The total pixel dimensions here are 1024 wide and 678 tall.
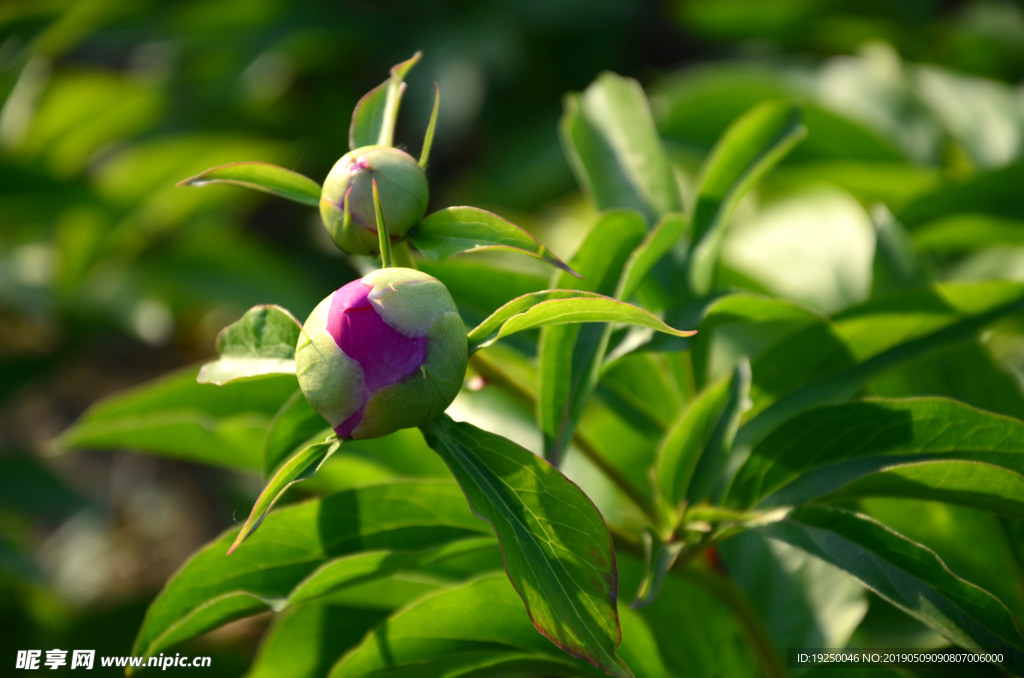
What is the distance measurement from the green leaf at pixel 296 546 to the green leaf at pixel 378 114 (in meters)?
0.22

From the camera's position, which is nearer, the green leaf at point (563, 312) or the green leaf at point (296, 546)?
the green leaf at point (563, 312)

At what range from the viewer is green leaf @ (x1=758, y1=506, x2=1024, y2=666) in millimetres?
472

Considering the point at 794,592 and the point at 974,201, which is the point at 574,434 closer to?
the point at 794,592

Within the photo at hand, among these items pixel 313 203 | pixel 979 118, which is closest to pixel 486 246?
pixel 313 203

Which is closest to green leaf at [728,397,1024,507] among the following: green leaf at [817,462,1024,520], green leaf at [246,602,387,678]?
green leaf at [817,462,1024,520]

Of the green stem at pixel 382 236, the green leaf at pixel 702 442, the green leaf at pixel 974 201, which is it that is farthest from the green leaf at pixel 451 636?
the green leaf at pixel 974 201

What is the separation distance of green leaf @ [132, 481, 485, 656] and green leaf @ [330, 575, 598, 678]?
0.12ft

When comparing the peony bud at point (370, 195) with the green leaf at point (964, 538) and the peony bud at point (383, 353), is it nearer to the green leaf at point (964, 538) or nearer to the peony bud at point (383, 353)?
the peony bud at point (383, 353)

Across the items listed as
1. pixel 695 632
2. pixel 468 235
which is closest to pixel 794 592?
pixel 695 632

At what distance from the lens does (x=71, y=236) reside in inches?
57.3

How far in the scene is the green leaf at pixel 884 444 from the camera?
51 cm

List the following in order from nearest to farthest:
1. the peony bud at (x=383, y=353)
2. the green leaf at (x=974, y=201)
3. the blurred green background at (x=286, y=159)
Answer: the peony bud at (x=383, y=353), the green leaf at (x=974, y=201), the blurred green background at (x=286, y=159)

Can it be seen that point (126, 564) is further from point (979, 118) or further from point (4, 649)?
point (979, 118)

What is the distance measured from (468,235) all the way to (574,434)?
16cm
